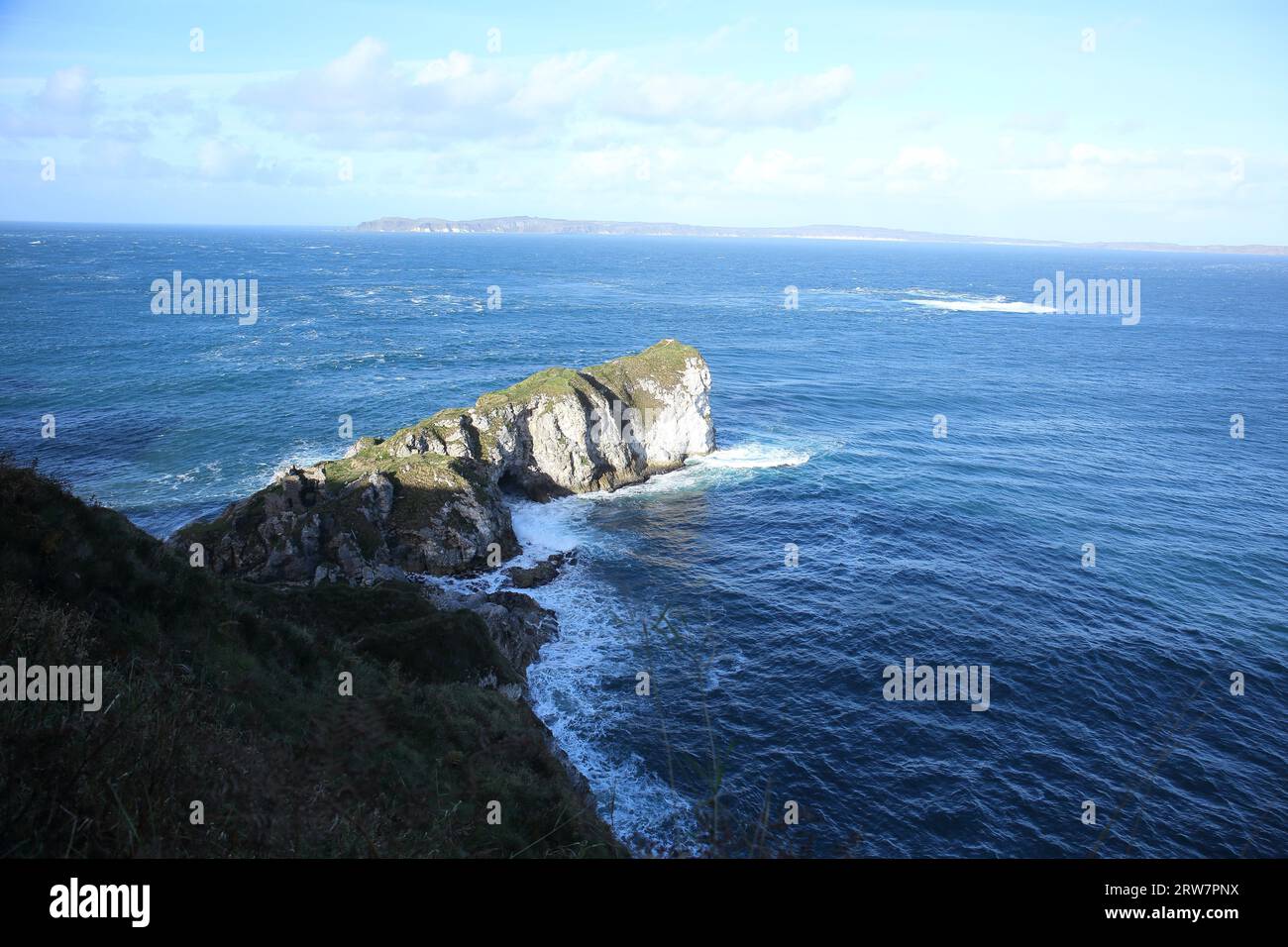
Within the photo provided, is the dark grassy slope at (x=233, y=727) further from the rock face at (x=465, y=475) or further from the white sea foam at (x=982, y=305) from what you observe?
the white sea foam at (x=982, y=305)

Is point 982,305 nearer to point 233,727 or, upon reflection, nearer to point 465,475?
point 465,475

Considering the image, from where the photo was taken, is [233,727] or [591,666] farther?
[591,666]

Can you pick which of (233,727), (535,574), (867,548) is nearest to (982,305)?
(867,548)

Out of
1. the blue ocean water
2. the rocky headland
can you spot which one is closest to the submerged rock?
the rocky headland

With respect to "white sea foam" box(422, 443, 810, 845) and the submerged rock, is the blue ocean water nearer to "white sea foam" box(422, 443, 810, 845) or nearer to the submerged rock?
"white sea foam" box(422, 443, 810, 845)

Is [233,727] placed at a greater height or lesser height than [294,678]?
greater
